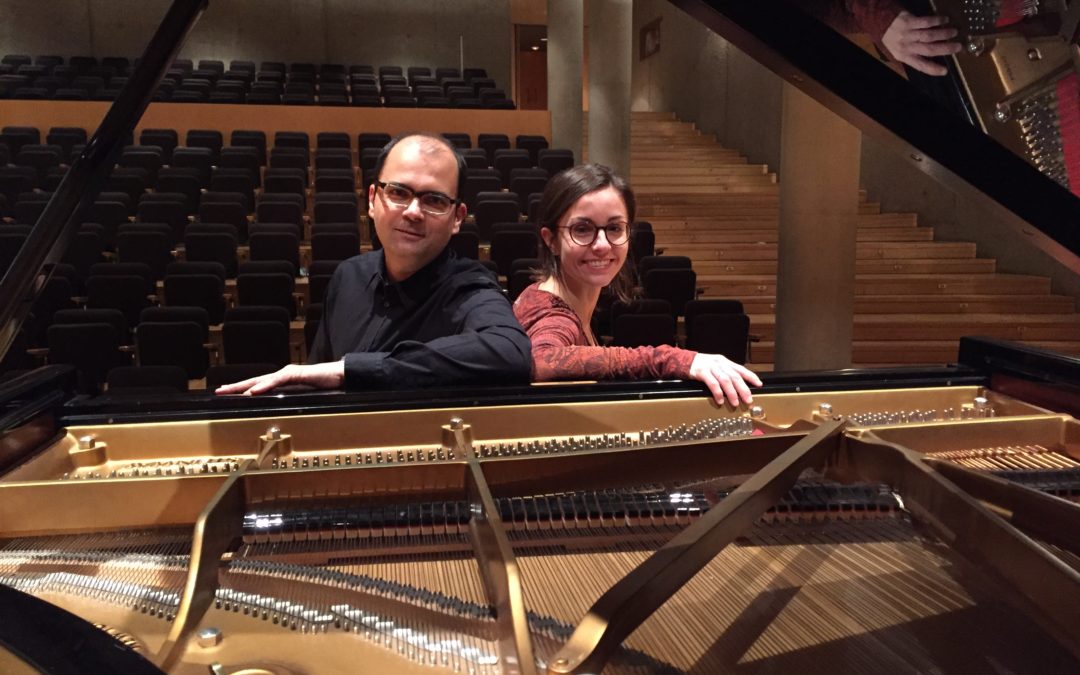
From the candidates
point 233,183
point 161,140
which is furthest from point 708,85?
point 161,140

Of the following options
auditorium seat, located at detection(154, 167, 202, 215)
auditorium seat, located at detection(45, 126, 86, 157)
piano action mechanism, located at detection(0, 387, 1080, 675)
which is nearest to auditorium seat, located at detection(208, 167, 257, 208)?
auditorium seat, located at detection(154, 167, 202, 215)

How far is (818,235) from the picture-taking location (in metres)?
4.73

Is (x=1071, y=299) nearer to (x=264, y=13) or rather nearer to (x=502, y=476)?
(x=502, y=476)

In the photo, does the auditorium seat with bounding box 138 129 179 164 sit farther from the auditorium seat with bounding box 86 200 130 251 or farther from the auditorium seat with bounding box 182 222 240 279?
the auditorium seat with bounding box 182 222 240 279

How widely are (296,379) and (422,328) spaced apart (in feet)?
1.42

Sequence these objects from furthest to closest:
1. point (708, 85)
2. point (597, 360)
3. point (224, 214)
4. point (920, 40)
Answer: point (708, 85) < point (224, 214) < point (597, 360) < point (920, 40)

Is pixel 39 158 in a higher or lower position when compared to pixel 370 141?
lower

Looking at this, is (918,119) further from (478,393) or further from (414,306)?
(414,306)

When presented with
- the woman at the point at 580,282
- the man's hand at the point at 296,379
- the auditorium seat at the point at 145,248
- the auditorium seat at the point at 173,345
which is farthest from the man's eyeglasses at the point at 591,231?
the auditorium seat at the point at 145,248

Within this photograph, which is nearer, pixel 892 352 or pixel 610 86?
pixel 892 352

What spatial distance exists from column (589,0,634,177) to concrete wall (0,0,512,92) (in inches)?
188

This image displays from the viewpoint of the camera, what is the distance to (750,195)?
8977mm

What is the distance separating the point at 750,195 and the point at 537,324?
298 inches

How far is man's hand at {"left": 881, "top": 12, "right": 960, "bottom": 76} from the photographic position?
1.22 meters
